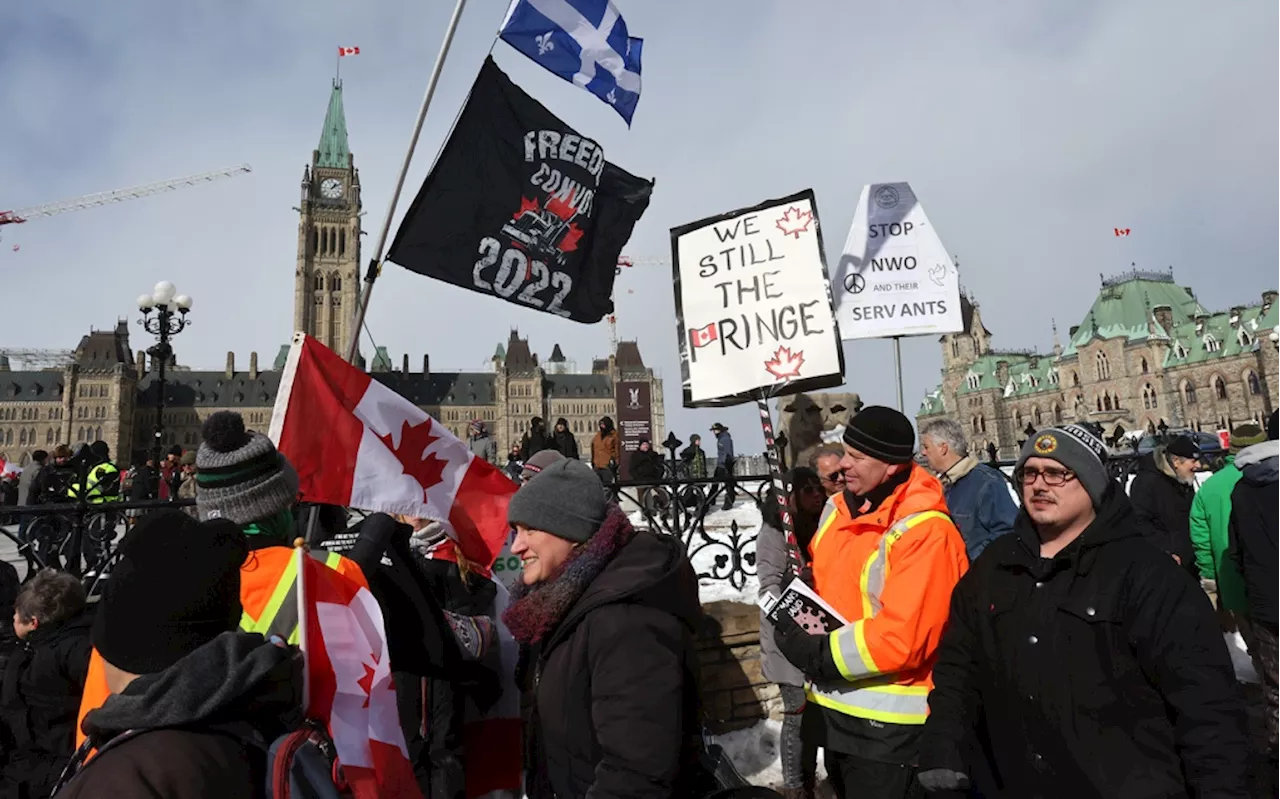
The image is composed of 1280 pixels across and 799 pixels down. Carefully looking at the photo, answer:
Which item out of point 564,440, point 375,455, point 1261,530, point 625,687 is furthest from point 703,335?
point 564,440

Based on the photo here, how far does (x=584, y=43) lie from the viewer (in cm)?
589

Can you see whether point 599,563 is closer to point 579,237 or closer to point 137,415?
point 579,237

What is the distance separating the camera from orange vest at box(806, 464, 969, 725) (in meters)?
2.63

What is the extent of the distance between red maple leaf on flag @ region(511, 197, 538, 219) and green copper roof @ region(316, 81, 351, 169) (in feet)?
417

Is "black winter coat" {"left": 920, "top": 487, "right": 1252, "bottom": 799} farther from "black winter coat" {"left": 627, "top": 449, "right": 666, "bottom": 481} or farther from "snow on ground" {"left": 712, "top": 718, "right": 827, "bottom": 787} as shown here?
"black winter coat" {"left": 627, "top": 449, "right": 666, "bottom": 481}

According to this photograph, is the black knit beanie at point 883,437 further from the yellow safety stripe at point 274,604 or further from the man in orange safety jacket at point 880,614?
the yellow safety stripe at point 274,604

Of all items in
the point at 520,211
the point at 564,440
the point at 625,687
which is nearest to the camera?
the point at 625,687

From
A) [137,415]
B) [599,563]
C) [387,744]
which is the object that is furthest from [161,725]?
[137,415]

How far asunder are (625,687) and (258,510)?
4.97 feet

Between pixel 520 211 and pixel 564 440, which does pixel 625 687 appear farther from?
pixel 564 440

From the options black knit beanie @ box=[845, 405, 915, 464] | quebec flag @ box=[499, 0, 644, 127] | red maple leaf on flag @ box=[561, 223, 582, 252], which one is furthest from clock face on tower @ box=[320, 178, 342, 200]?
black knit beanie @ box=[845, 405, 915, 464]

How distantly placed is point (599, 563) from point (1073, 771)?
5.57 ft

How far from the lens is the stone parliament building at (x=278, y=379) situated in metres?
93.8

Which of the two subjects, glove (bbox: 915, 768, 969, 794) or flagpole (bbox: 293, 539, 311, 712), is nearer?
flagpole (bbox: 293, 539, 311, 712)
